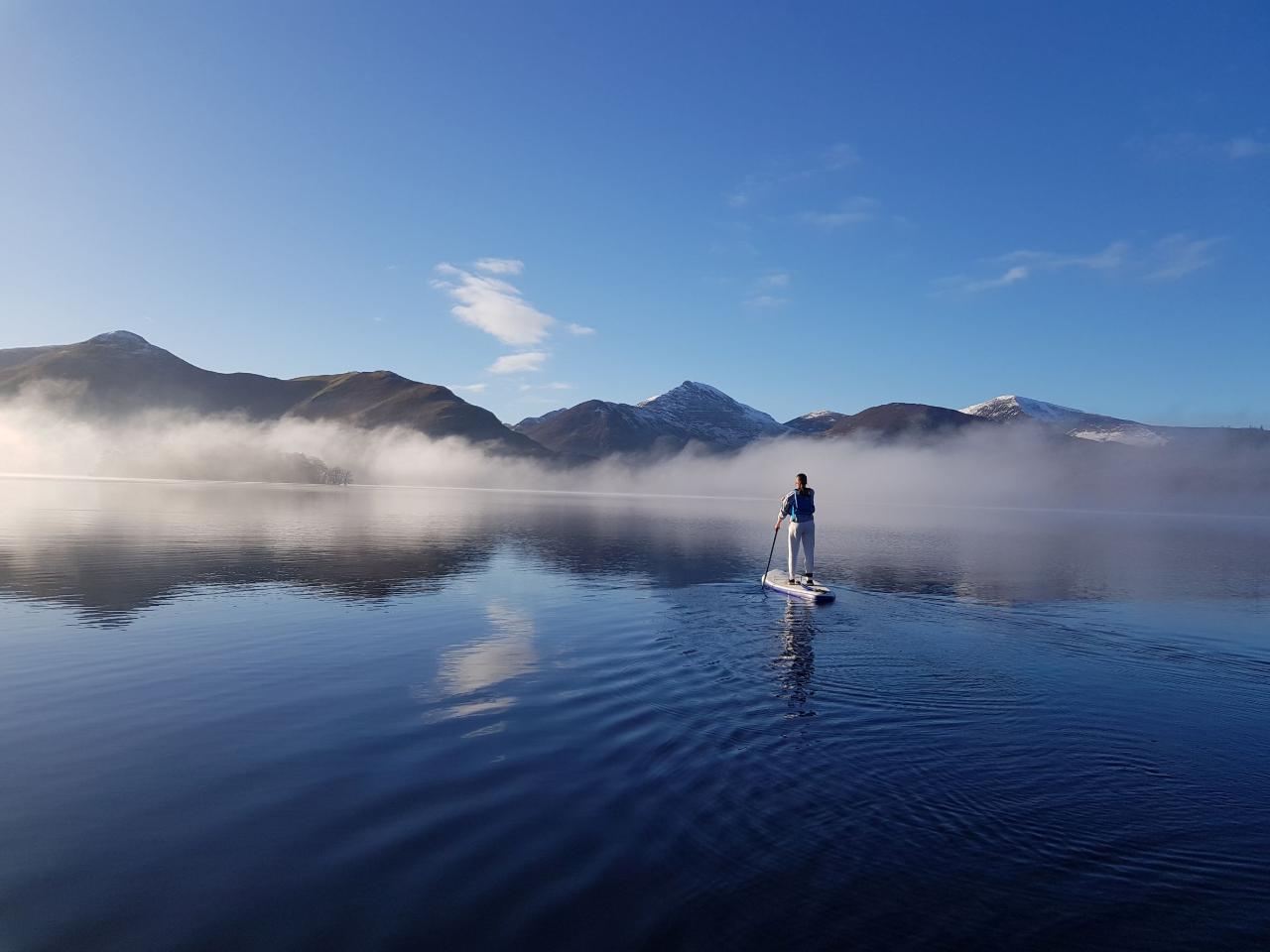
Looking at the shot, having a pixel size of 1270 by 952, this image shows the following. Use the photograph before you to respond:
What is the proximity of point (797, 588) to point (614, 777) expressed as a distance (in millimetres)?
21664

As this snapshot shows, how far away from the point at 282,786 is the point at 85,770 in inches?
126

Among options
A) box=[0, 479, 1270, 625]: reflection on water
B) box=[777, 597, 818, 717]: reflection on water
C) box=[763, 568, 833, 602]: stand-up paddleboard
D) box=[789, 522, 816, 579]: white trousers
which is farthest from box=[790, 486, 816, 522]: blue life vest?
box=[0, 479, 1270, 625]: reflection on water

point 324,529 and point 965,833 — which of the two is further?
point 324,529

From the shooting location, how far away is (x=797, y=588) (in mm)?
30828

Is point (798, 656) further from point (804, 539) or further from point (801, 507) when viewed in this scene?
point (804, 539)

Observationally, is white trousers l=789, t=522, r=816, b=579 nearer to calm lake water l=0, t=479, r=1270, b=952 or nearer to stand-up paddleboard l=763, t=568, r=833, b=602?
stand-up paddleboard l=763, t=568, r=833, b=602

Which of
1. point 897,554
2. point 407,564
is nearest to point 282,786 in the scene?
point 407,564

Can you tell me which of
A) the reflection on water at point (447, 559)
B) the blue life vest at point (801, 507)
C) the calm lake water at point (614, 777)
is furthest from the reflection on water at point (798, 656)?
the reflection on water at point (447, 559)

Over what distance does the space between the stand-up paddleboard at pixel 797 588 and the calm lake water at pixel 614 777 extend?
3314mm

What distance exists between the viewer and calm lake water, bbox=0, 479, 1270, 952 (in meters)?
7.05

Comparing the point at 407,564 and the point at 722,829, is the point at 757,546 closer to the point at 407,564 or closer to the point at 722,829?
the point at 407,564

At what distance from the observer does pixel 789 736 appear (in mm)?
12648

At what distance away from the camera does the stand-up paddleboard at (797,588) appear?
2942 centimetres

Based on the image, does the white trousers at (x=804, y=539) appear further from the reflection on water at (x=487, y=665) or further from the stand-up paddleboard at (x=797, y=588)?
the reflection on water at (x=487, y=665)
